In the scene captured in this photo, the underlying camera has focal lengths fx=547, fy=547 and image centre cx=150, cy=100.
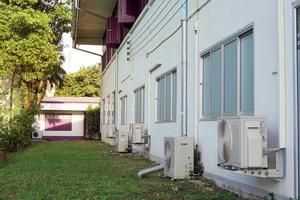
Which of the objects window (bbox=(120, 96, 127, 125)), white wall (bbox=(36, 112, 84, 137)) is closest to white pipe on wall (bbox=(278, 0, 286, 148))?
window (bbox=(120, 96, 127, 125))

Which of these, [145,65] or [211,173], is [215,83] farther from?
[145,65]

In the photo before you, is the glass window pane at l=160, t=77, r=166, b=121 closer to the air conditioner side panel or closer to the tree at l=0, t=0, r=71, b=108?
the air conditioner side panel

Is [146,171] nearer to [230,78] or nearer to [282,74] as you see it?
[230,78]

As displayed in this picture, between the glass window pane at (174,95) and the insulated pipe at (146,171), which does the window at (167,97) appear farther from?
the insulated pipe at (146,171)

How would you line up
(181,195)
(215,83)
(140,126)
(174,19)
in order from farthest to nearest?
(140,126), (174,19), (215,83), (181,195)

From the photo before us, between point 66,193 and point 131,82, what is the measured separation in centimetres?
1231

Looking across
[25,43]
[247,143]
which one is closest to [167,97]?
[247,143]

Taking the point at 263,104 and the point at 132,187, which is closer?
the point at 263,104

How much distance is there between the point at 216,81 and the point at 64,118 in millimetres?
36004

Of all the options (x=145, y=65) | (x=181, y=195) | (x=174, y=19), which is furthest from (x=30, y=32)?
(x=181, y=195)

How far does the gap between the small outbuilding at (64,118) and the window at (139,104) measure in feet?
78.7

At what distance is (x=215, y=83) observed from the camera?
32.3 ft

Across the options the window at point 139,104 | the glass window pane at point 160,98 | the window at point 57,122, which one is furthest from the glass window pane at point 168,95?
the window at point 57,122

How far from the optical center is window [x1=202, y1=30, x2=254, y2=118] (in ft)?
26.8
